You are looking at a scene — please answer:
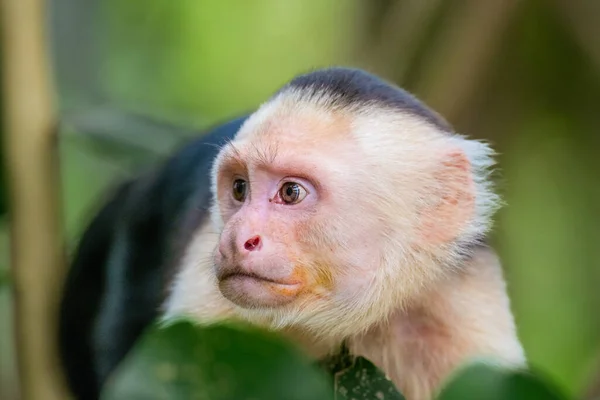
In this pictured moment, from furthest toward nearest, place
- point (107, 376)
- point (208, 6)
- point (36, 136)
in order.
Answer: point (208, 6) → point (107, 376) → point (36, 136)

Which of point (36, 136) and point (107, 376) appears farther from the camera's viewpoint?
point (107, 376)

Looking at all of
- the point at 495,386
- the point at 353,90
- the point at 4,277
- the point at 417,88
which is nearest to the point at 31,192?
the point at 4,277

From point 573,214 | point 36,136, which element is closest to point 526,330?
point 573,214

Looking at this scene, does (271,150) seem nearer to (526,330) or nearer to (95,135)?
(95,135)

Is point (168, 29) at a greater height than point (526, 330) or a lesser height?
greater

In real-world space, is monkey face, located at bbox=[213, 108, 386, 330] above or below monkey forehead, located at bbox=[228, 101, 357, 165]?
below

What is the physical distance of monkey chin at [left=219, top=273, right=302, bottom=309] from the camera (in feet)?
4.06

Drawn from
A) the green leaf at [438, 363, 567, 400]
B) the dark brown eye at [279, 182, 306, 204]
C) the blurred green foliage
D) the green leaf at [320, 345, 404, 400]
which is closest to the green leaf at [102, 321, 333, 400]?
the blurred green foliage

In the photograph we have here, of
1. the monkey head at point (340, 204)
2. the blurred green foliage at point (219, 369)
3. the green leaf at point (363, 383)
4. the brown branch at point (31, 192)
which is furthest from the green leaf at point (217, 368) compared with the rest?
the brown branch at point (31, 192)

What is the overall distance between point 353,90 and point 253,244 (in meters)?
0.32

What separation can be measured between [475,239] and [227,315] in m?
0.45

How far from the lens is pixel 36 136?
155 centimetres

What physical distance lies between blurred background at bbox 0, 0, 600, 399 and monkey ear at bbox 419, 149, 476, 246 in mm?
514

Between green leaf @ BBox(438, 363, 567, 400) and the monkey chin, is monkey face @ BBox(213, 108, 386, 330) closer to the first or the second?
the monkey chin
